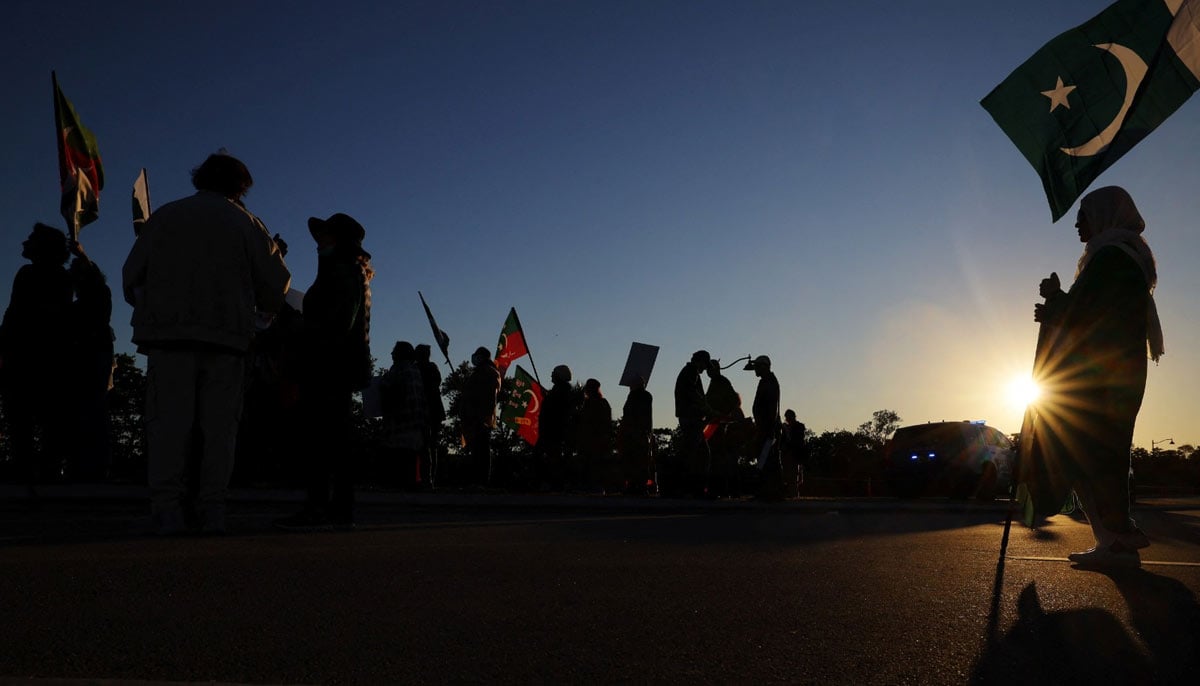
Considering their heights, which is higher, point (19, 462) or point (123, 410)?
point (123, 410)

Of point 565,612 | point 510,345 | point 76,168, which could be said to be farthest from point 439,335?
point 565,612

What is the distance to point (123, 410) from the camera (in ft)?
239

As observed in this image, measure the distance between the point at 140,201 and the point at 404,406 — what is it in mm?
3535

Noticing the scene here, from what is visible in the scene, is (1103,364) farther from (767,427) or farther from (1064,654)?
(767,427)

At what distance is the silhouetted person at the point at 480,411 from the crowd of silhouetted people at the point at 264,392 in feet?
0.09

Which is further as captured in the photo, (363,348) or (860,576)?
(363,348)

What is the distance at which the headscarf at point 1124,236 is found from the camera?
5453 millimetres

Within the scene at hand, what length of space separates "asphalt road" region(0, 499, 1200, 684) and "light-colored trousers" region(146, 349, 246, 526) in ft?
1.07

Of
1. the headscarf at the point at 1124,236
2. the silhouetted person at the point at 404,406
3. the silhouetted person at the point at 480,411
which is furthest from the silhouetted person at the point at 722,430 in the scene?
the headscarf at the point at 1124,236

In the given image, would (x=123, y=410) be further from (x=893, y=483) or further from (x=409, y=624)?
(x=409, y=624)

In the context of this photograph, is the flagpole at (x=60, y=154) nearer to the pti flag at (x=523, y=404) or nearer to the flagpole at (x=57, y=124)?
the flagpole at (x=57, y=124)

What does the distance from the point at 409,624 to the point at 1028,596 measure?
7.67 ft

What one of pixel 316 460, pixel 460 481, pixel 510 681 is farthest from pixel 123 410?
pixel 510 681

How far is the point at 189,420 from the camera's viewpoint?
5.58 meters
